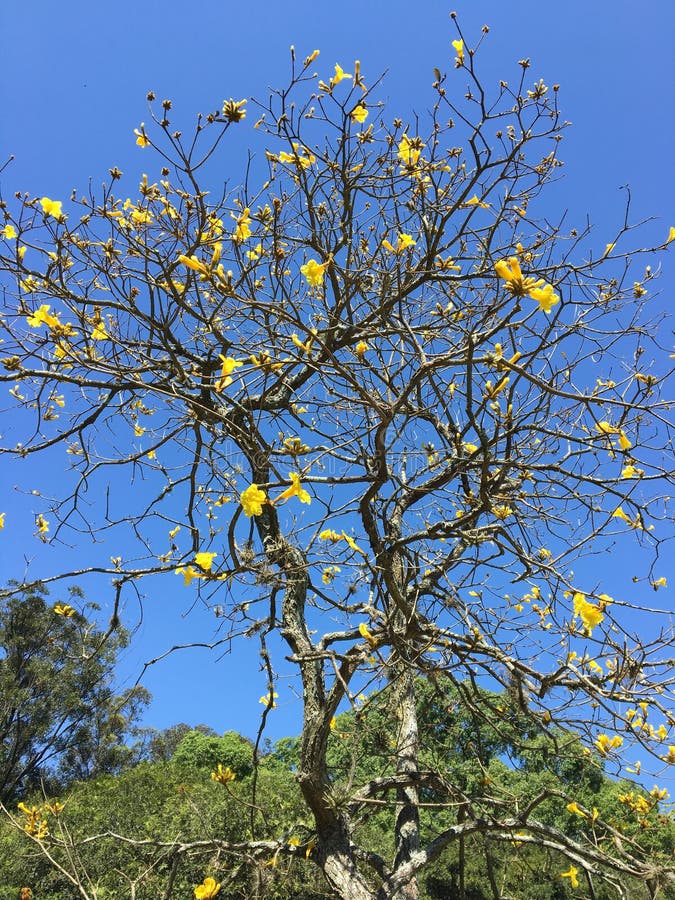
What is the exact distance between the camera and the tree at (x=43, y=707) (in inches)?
487

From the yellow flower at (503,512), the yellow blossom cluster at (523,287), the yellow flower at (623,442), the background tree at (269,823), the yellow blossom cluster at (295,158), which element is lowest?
the background tree at (269,823)

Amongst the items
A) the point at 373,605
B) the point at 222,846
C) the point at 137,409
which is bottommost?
the point at 222,846

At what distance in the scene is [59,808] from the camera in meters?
2.55

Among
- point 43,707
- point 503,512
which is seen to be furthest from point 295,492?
point 43,707

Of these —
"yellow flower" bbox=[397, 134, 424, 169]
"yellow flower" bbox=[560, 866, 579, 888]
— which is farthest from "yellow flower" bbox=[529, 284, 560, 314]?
"yellow flower" bbox=[560, 866, 579, 888]

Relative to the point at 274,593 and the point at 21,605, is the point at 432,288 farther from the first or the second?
the point at 21,605

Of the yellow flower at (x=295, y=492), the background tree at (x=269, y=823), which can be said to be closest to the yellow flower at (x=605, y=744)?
the background tree at (x=269, y=823)

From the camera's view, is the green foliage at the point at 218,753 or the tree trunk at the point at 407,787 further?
the green foliage at the point at 218,753

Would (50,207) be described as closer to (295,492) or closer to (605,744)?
(295,492)

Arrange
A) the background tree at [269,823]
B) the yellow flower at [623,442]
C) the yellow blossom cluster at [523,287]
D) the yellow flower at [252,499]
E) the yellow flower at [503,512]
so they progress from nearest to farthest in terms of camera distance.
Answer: the yellow blossom cluster at [523,287], the yellow flower at [252,499], the yellow flower at [623,442], the yellow flower at [503,512], the background tree at [269,823]

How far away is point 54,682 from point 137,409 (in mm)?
12101

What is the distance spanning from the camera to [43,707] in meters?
12.7

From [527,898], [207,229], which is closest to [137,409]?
A: [207,229]

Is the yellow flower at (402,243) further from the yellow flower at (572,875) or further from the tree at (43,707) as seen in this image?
the tree at (43,707)
